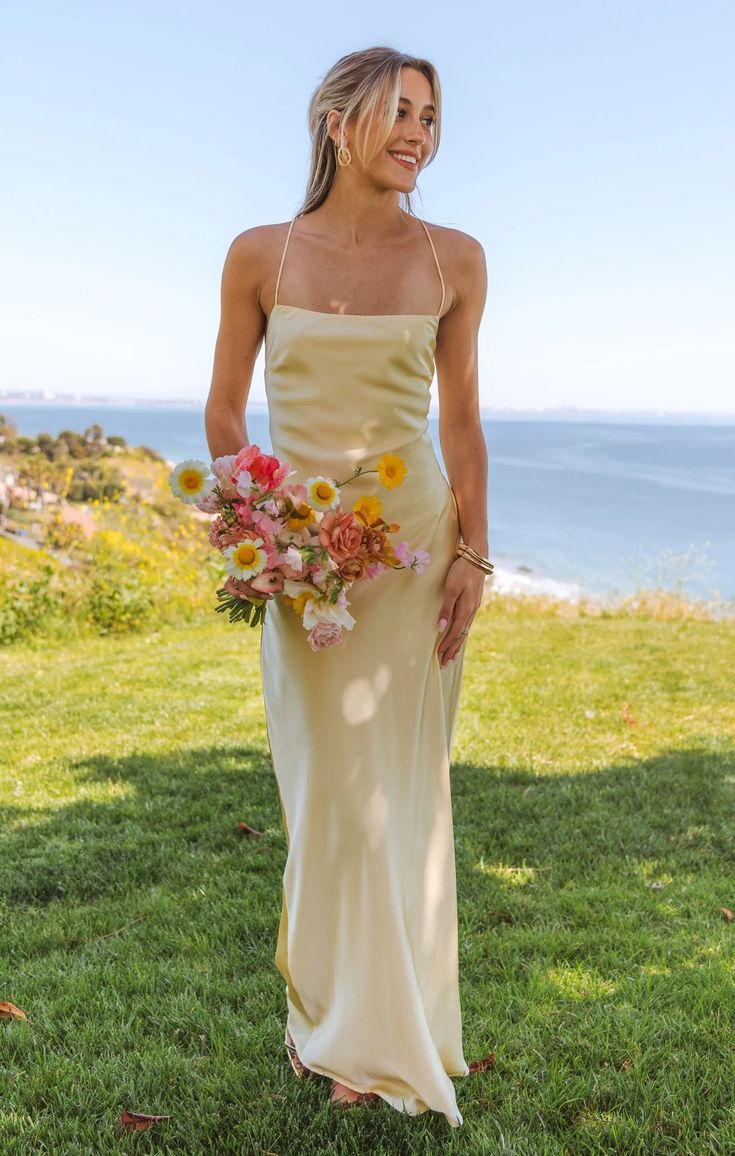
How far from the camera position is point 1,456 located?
1549 cm

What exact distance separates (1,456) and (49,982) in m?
13.7

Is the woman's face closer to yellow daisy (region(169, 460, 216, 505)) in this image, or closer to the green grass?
yellow daisy (region(169, 460, 216, 505))

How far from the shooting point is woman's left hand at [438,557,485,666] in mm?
2465

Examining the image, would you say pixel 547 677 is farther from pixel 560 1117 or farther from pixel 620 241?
pixel 620 241

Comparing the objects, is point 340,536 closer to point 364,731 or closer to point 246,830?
point 364,731

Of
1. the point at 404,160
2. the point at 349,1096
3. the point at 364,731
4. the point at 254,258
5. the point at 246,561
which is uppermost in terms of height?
the point at 404,160

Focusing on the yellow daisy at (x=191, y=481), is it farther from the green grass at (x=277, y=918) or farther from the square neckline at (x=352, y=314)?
the green grass at (x=277, y=918)

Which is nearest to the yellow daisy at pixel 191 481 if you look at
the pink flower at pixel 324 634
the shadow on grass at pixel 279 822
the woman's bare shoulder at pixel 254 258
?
the pink flower at pixel 324 634

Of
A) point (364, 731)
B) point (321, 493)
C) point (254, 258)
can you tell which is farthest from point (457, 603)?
point (254, 258)

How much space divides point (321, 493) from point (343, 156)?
896 mm

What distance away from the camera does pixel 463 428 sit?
258 cm

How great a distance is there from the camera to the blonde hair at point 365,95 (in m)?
2.26

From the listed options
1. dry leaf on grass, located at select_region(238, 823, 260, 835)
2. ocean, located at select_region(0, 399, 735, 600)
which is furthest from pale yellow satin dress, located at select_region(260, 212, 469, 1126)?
ocean, located at select_region(0, 399, 735, 600)

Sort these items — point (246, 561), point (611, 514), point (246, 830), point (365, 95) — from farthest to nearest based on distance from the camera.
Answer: point (611, 514) < point (246, 830) < point (365, 95) < point (246, 561)
